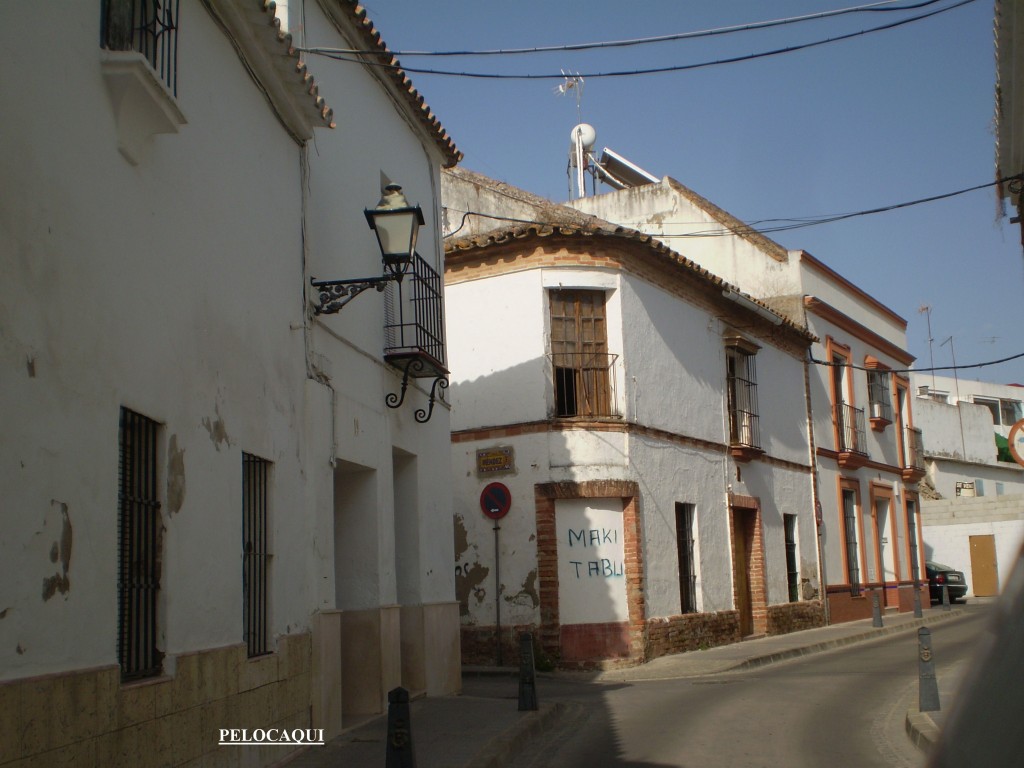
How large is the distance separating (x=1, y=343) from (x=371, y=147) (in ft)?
23.6

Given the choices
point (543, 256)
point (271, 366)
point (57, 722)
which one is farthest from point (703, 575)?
point (57, 722)

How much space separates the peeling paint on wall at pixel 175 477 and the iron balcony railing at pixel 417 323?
4.39 meters

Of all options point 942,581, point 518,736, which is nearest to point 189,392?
point 518,736

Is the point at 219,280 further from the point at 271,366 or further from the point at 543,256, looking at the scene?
the point at 543,256

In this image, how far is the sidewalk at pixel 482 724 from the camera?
8.30 metres

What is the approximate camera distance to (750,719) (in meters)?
10.8

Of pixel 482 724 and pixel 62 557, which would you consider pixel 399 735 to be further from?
pixel 482 724

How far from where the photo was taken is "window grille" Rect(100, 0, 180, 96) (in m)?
6.02

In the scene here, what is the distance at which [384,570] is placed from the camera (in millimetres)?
10773

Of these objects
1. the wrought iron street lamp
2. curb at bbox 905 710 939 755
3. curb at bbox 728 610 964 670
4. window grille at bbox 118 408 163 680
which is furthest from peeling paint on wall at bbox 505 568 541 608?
window grille at bbox 118 408 163 680

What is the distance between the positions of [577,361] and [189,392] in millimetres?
10798

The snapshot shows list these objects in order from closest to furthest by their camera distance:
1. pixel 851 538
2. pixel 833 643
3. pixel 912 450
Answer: pixel 833 643 < pixel 851 538 < pixel 912 450

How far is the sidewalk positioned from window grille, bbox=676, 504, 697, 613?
1.09 m

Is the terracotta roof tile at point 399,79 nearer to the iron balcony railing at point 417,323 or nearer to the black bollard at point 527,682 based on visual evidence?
the iron balcony railing at point 417,323
